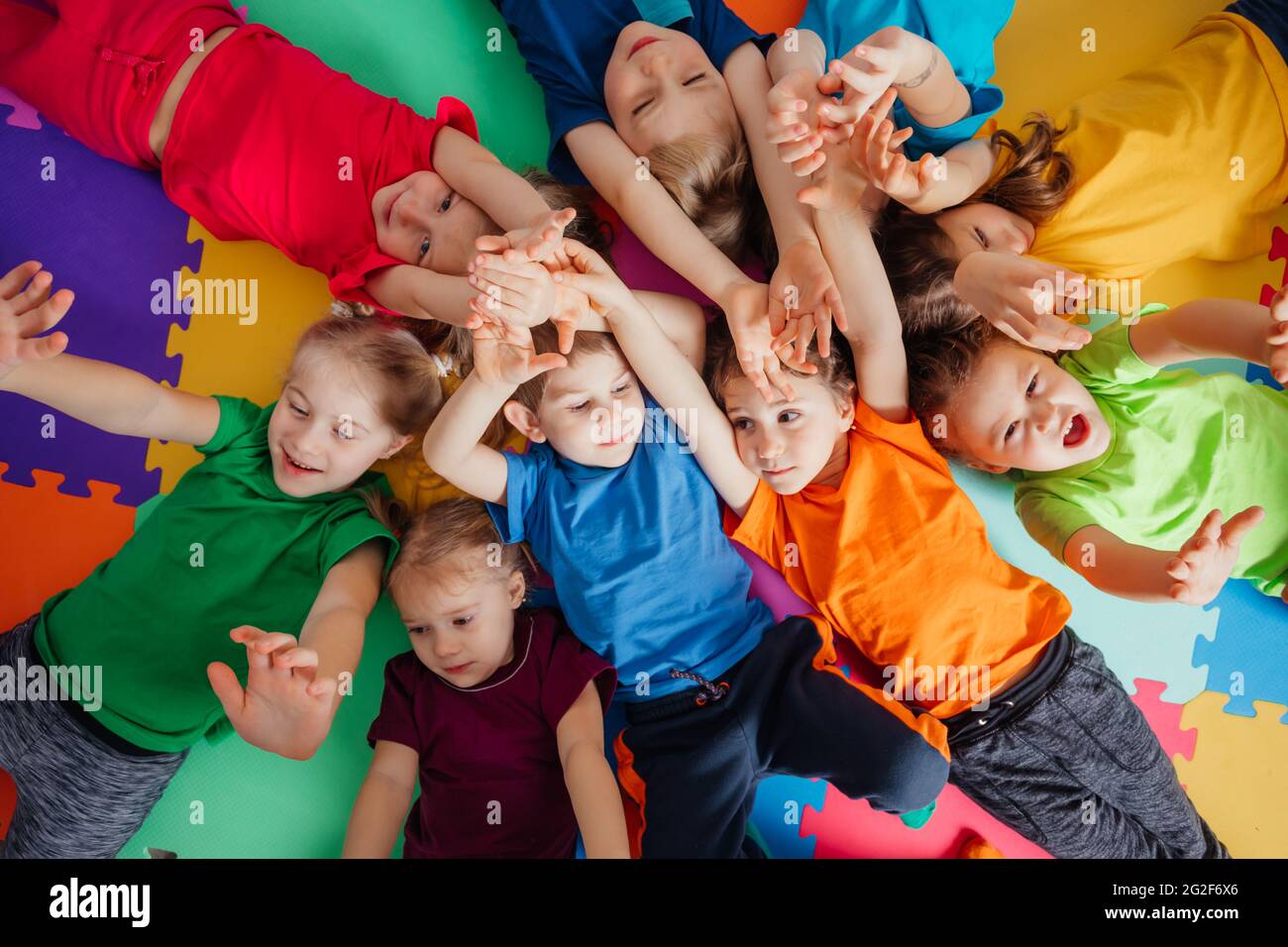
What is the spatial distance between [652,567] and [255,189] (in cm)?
100

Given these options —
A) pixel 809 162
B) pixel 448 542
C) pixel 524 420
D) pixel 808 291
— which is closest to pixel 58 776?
pixel 448 542

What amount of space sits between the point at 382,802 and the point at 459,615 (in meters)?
0.35

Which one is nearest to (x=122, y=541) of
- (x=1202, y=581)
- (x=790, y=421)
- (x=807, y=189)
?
(x=790, y=421)

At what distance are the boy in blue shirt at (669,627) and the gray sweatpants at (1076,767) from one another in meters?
0.12

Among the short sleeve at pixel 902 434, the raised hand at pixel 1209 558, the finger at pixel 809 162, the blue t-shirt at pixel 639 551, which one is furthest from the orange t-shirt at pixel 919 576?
the finger at pixel 809 162

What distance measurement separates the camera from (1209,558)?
4.42ft

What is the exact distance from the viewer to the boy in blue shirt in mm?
1488

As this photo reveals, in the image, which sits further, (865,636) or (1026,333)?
(865,636)

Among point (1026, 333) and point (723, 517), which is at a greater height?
point (1026, 333)

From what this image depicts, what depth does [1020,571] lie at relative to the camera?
5.22 ft
